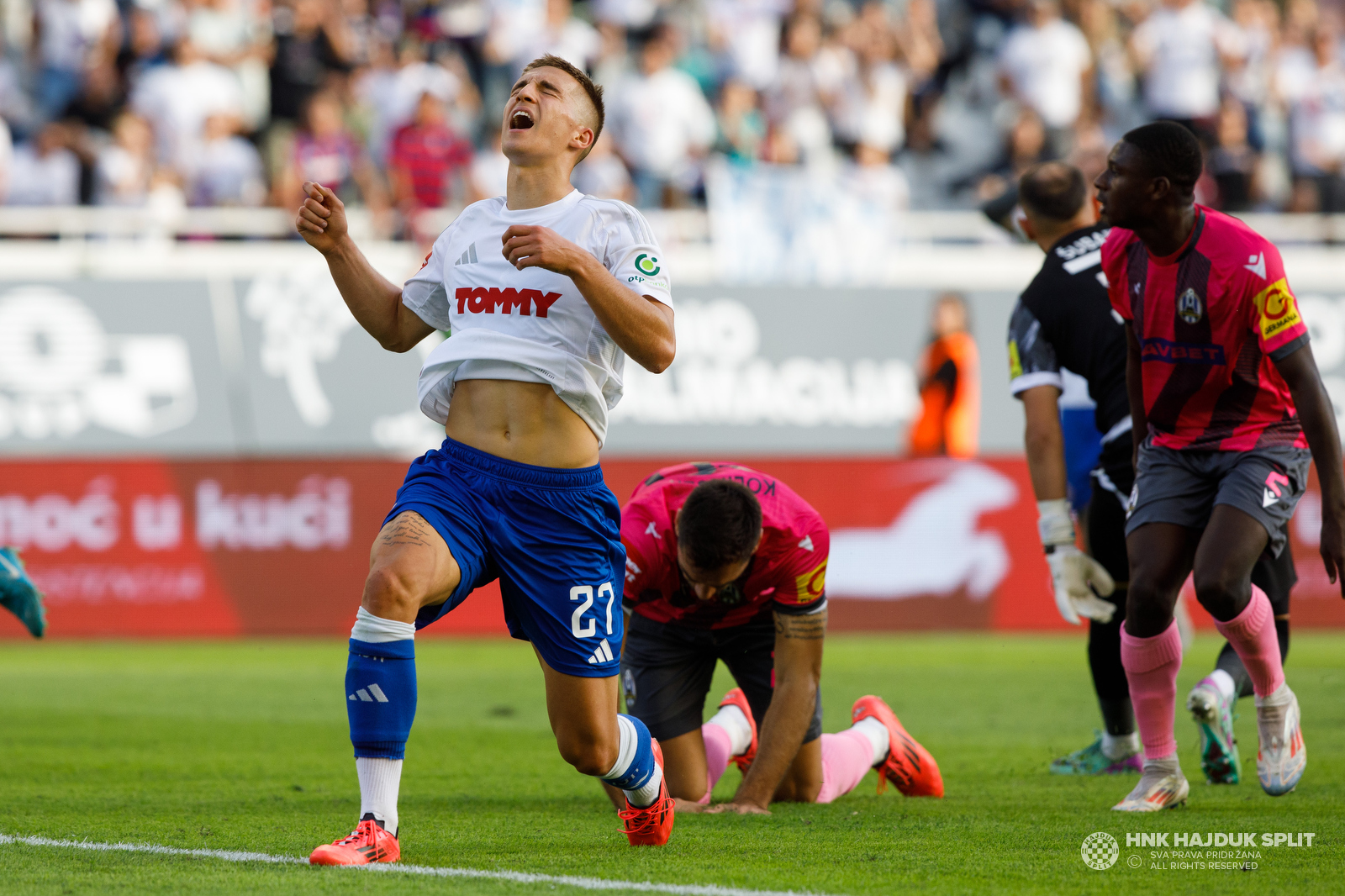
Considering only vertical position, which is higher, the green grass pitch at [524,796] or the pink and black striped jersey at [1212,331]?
the pink and black striped jersey at [1212,331]

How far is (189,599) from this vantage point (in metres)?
13.4

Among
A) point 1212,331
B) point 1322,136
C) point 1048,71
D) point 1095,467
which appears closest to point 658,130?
point 1048,71

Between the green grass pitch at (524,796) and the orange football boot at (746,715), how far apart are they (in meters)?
0.15

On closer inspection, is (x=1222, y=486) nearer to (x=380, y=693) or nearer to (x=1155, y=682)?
(x=1155, y=682)

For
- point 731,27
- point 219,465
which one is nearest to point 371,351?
point 219,465

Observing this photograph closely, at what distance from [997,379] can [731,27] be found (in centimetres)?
532

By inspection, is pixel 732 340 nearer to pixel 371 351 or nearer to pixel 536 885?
pixel 371 351

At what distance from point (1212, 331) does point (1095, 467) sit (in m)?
1.75

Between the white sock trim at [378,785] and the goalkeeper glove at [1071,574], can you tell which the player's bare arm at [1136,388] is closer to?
the goalkeeper glove at [1071,574]

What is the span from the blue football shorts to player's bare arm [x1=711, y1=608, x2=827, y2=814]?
1.08 m

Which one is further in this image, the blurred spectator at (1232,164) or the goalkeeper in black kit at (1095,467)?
the blurred spectator at (1232,164)

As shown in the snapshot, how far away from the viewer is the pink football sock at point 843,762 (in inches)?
245

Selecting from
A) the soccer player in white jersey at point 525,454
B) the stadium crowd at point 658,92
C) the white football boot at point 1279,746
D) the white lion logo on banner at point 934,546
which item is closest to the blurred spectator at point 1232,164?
the stadium crowd at point 658,92

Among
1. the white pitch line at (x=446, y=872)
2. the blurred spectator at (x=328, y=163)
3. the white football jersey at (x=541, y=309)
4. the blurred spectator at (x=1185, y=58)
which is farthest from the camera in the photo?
the blurred spectator at (x=1185, y=58)
